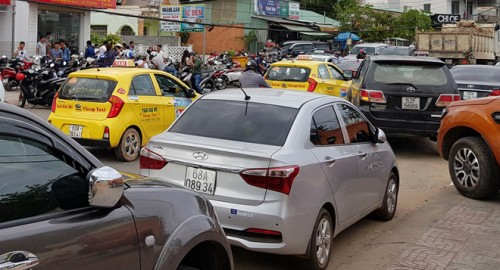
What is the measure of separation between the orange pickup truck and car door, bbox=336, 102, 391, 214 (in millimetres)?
1601

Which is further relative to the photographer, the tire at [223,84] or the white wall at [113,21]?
the white wall at [113,21]

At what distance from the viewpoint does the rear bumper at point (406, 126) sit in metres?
10.4

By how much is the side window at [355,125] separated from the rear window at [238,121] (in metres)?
0.87

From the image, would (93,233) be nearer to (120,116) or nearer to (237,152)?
(237,152)

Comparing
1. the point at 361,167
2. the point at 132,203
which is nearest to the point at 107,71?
the point at 361,167

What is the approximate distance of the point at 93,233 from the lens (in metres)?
2.63

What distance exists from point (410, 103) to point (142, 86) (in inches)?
185

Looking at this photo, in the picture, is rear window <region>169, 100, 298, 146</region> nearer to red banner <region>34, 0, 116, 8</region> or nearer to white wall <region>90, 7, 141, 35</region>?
red banner <region>34, 0, 116, 8</region>

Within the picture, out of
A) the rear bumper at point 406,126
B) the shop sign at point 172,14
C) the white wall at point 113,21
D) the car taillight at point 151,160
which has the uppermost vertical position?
the white wall at point 113,21

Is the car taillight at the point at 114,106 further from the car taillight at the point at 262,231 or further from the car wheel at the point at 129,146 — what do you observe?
the car taillight at the point at 262,231

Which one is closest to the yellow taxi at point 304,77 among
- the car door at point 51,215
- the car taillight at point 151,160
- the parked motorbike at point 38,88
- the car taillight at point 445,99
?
the car taillight at point 445,99

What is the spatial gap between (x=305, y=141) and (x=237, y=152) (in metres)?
0.65

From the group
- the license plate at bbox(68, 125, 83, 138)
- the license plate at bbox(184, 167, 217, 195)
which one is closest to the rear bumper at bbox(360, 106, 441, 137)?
the license plate at bbox(68, 125, 83, 138)

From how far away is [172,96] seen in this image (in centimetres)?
1062
